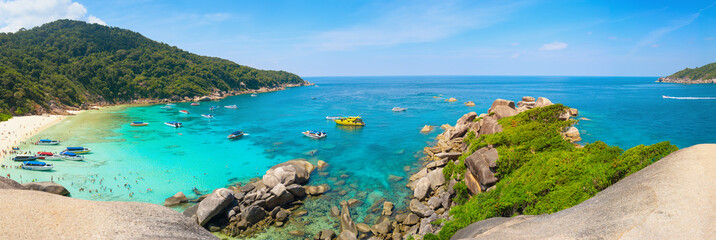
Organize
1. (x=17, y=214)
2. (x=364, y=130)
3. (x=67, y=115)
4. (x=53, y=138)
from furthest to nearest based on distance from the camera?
(x=67, y=115) < (x=364, y=130) < (x=53, y=138) < (x=17, y=214)

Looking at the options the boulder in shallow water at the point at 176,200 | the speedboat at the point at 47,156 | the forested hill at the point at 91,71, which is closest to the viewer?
the boulder in shallow water at the point at 176,200

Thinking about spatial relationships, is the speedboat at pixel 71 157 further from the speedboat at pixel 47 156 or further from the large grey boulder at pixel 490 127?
the large grey boulder at pixel 490 127

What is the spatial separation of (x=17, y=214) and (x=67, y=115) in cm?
9048

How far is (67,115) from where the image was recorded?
245ft

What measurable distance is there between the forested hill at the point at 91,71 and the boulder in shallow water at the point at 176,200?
7157 centimetres

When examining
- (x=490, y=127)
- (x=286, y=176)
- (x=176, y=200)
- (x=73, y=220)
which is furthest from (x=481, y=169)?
(x=176, y=200)

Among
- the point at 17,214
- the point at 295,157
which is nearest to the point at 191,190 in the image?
the point at 295,157

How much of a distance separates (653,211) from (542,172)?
11787 mm

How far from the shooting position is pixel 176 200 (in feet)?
92.1

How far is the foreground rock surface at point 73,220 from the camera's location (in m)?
9.30

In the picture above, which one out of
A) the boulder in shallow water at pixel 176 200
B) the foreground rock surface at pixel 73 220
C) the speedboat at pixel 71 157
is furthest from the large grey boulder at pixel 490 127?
the speedboat at pixel 71 157

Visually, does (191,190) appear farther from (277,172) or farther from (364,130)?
(364,130)

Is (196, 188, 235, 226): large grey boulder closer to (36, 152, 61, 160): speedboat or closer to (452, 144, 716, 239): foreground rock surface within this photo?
(452, 144, 716, 239): foreground rock surface

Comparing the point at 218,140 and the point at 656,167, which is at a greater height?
the point at 656,167
